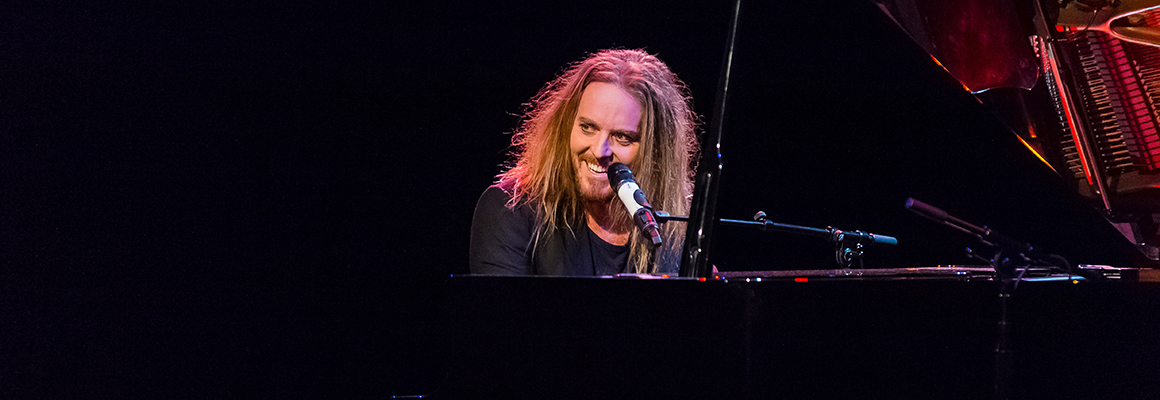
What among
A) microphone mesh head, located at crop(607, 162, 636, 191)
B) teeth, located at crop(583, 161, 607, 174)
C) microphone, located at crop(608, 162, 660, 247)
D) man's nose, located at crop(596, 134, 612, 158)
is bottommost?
microphone, located at crop(608, 162, 660, 247)

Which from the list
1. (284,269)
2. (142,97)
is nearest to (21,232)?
(142,97)

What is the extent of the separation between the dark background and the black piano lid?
0.04 ft

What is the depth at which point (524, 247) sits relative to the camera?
2271 millimetres

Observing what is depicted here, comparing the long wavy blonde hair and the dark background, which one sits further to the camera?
the dark background

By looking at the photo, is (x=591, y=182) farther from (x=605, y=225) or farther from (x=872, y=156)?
(x=872, y=156)

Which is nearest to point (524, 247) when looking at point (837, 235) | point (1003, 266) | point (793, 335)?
point (837, 235)

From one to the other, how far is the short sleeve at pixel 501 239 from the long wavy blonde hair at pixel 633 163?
0.12ft

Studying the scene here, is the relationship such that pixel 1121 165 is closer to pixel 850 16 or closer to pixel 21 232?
pixel 850 16

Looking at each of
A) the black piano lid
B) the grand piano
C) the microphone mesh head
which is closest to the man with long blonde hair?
the black piano lid

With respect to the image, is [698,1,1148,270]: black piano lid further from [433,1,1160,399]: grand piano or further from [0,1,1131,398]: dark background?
[433,1,1160,399]: grand piano

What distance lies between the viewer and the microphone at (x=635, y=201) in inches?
59.1

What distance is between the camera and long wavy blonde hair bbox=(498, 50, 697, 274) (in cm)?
240

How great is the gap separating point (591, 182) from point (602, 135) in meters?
0.17

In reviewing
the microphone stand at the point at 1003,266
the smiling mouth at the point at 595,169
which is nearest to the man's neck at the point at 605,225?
the smiling mouth at the point at 595,169
